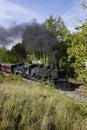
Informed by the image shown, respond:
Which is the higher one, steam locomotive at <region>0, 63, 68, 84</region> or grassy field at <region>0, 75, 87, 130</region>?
steam locomotive at <region>0, 63, 68, 84</region>

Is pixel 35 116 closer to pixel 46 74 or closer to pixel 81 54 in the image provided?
pixel 81 54

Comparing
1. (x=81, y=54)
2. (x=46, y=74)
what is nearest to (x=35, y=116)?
(x=81, y=54)

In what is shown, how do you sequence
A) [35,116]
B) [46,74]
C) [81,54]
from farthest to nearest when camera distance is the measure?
1. [46,74]
2. [35,116]
3. [81,54]

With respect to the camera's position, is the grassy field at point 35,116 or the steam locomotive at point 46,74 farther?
the steam locomotive at point 46,74

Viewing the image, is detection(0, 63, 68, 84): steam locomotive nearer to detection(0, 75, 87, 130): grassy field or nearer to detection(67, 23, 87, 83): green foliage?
detection(0, 75, 87, 130): grassy field

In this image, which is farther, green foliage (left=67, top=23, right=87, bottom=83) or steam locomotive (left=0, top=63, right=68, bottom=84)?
steam locomotive (left=0, top=63, right=68, bottom=84)

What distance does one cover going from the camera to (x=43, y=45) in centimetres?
3734

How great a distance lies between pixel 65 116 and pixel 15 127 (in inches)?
68.2

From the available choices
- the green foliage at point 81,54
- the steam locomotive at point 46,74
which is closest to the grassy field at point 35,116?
the green foliage at point 81,54

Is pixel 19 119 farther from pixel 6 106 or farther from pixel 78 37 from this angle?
pixel 78 37

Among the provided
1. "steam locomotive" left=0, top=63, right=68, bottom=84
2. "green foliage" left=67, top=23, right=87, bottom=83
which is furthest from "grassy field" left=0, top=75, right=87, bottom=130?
"steam locomotive" left=0, top=63, right=68, bottom=84

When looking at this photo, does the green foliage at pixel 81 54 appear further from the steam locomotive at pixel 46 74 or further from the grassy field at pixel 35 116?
the steam locomotive at pixel 46 74

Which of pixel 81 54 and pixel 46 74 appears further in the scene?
pixel 46 74

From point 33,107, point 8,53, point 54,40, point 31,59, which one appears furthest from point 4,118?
point 8,53
